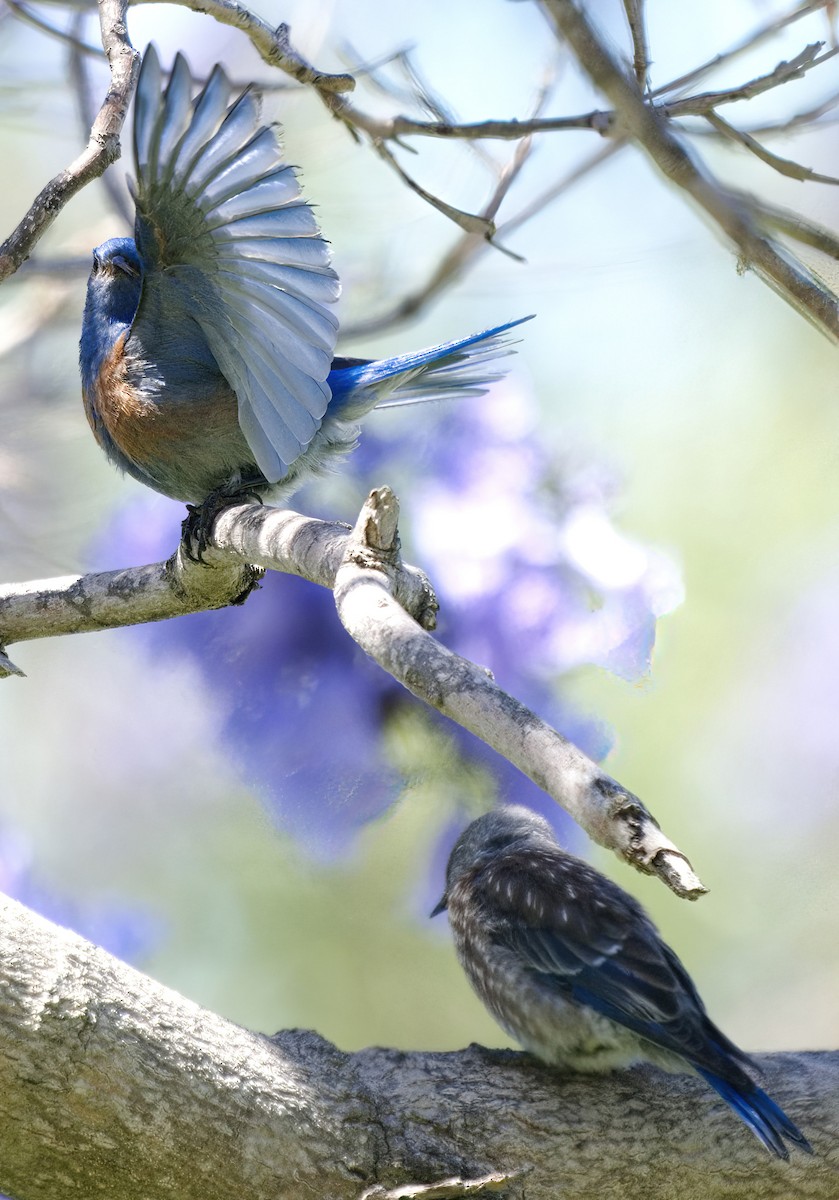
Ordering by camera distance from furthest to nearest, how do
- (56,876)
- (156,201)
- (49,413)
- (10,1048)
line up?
(49,413) → (56,876) → (156,201) → (10,1048)

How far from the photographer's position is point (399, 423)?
7.50 ft

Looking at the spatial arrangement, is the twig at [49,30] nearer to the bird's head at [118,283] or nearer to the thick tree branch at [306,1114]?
the bird's head at [118,283]

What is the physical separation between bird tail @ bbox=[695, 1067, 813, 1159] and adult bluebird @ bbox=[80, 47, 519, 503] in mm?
941

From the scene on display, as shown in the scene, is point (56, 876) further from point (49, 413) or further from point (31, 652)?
point (49, 413)

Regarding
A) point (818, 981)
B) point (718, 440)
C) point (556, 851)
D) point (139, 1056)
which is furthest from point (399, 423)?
point (139, 1056)

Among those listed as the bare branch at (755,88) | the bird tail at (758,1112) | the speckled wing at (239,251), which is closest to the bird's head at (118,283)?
the speckled wing at (239,251)

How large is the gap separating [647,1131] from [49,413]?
172 centimetres

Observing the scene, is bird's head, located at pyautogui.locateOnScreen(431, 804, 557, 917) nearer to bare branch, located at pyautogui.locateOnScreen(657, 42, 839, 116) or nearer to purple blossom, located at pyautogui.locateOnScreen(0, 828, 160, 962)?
purple blossom, located at pyautogui.locateOnScreen(0, 828, 160, 962)

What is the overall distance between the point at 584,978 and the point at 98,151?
1.14m

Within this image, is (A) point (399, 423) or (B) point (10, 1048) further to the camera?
(A) point (399, 423)

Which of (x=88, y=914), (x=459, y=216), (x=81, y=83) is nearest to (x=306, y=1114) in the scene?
(x=88, y=914)

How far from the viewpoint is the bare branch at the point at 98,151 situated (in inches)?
51.8

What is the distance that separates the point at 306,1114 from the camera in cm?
112

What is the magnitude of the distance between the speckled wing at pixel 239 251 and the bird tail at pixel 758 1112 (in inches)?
37.3
